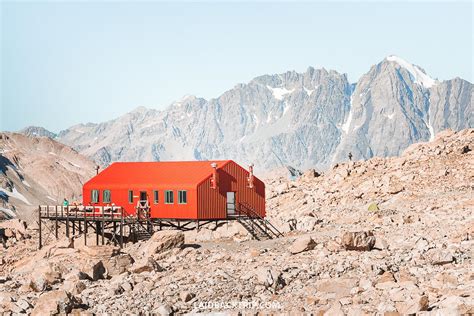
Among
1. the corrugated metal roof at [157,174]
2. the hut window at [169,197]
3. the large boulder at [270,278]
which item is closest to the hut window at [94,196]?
the corrugated metal roof at [157,174]

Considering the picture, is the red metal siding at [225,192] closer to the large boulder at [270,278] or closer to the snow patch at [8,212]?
the large boulder at [270,278]

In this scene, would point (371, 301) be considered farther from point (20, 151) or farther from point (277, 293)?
point (20, 151)

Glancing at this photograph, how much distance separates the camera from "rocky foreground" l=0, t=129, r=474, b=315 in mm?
28453

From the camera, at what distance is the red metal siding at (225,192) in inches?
2041

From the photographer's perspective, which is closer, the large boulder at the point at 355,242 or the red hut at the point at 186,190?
the large boulder at the point at 355,242

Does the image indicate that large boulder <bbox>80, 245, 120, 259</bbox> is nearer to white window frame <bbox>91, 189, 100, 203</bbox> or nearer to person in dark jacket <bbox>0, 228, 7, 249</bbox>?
white window frame <bbox>91, 189, 100, 203</bbox>

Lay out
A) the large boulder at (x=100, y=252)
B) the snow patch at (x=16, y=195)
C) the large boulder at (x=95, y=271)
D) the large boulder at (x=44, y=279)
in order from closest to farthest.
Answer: the large boulder at (x=44, y=279) → the large boulder at (x=95, y=271) → the large boulder at (x=100, y=252) → the snow patch at (x=16, y=195)

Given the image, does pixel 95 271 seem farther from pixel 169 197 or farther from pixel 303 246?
pixel 169 197

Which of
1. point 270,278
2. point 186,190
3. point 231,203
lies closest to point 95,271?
point 270,278

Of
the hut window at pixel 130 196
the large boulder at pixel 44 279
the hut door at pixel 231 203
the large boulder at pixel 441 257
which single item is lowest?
the large boulder at pixel 44 279

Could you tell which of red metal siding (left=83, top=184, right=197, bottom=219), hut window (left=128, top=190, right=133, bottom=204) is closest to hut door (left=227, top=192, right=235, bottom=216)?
red metal siding (left=83, top=184, right=197, bottom=219)

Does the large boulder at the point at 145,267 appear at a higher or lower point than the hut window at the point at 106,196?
lower

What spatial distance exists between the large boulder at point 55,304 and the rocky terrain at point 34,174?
75150 mm

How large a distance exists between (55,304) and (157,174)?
25481mm
